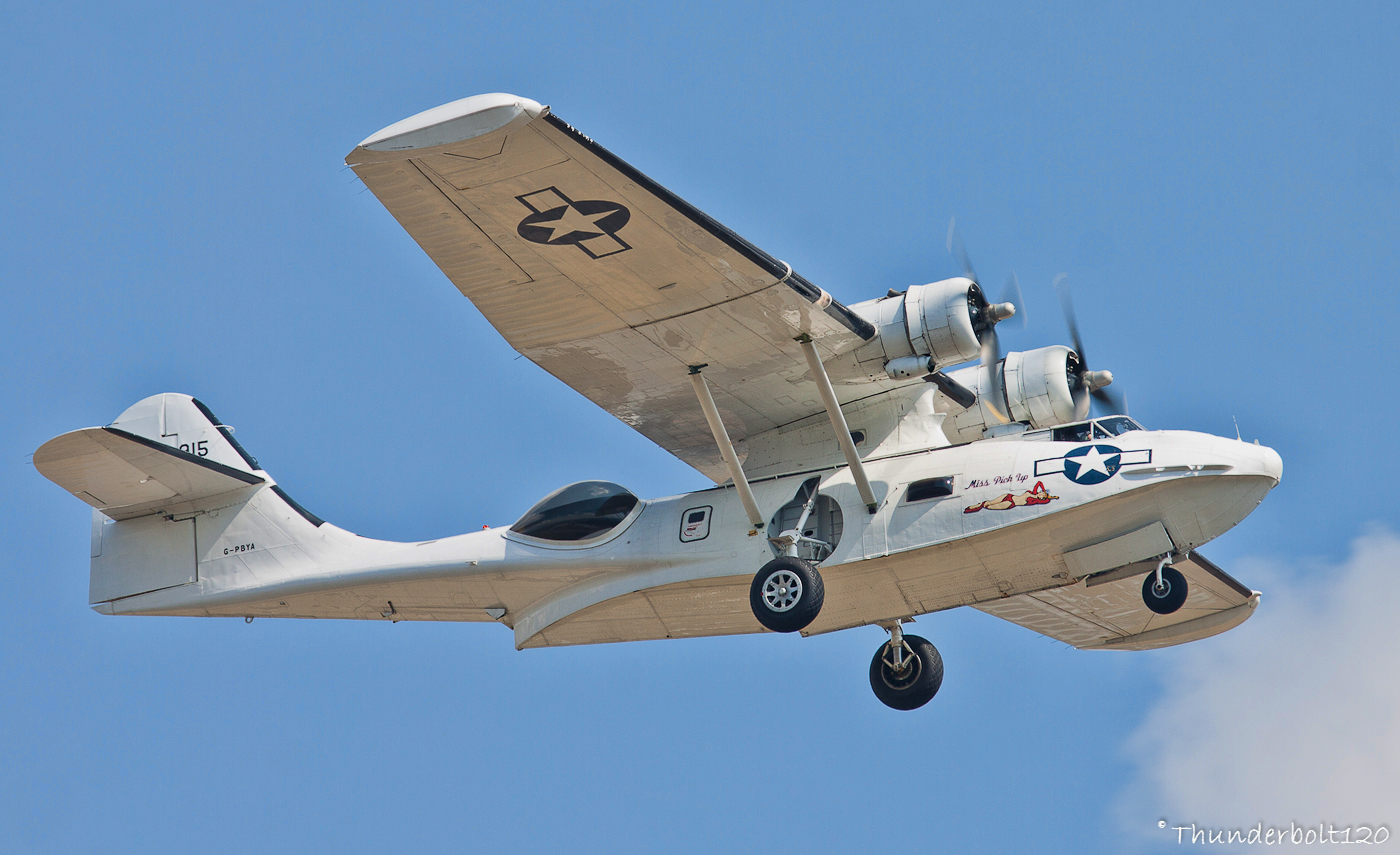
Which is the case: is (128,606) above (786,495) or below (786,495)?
below

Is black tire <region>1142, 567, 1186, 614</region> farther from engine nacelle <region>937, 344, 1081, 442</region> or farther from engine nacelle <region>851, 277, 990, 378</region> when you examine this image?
engine nacelle <region>851, 277, 990, 378</region>

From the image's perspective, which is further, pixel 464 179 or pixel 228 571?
pixel 228 571

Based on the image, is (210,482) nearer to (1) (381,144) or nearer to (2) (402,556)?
(2) (402,556)

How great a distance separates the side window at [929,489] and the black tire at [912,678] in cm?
217

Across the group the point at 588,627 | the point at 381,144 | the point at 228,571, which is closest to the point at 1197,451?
the point at 588,627

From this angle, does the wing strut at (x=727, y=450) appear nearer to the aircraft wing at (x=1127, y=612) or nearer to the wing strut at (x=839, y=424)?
the wing strut at (x=839, y=424)

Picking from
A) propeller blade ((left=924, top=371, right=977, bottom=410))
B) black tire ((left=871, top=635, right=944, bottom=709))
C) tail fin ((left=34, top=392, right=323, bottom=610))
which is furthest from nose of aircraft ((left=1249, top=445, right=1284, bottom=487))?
tail fin ((left=34, top=392, right=323, bottom=610))

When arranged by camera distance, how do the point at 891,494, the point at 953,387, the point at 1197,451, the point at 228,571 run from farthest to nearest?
the point at 228,571 → the point at 953,387 → the point at 891,494 → the point at 1197,451

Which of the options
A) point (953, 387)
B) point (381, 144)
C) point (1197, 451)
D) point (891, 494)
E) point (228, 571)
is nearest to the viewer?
point (381, 144)

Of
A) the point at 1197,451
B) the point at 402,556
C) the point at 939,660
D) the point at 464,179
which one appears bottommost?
the point at 939,660

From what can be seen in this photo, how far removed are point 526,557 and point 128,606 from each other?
499 cm

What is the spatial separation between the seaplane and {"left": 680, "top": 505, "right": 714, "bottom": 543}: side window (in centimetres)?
3

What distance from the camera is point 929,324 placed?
13.0 m

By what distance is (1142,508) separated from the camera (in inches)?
478
